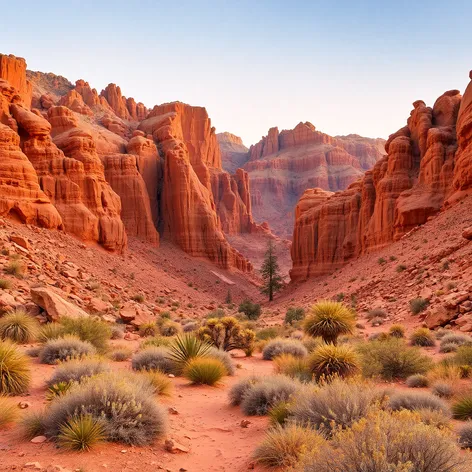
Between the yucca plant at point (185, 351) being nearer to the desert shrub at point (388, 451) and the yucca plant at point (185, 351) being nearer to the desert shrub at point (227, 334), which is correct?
the desert shrub at point (227, 334)

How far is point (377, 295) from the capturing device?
29.9m

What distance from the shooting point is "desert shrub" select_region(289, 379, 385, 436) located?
5566mm

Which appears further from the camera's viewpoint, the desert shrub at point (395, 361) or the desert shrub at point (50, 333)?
the desert shrub at point (50, 333)

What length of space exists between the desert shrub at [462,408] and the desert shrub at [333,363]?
2.32 meters

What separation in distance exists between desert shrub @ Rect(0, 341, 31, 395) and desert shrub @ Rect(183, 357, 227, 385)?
11.6 ft

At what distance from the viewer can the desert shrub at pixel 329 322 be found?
1273cm

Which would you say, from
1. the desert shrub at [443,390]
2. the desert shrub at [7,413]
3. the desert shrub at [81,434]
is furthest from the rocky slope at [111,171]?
the desert shrub at [443,390]

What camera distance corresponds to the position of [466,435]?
19.3ft

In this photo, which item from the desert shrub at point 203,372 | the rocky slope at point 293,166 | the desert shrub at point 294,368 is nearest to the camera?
the desert shrub at point 294,368

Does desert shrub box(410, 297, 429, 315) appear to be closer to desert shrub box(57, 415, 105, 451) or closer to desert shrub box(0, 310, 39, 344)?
desert shrub box(0, 310, 39, 344)

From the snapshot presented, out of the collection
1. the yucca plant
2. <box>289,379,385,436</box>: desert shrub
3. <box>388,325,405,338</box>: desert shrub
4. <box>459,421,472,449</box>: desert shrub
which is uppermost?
Result: <box>289,379,385,436</box>: desert shrub

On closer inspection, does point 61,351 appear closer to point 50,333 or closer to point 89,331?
point 89,331

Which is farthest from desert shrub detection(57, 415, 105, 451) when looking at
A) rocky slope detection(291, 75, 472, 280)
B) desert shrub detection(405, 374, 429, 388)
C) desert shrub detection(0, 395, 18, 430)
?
rocky slope detection(291, 75, 472, 280)

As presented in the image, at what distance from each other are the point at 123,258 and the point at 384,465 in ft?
139
